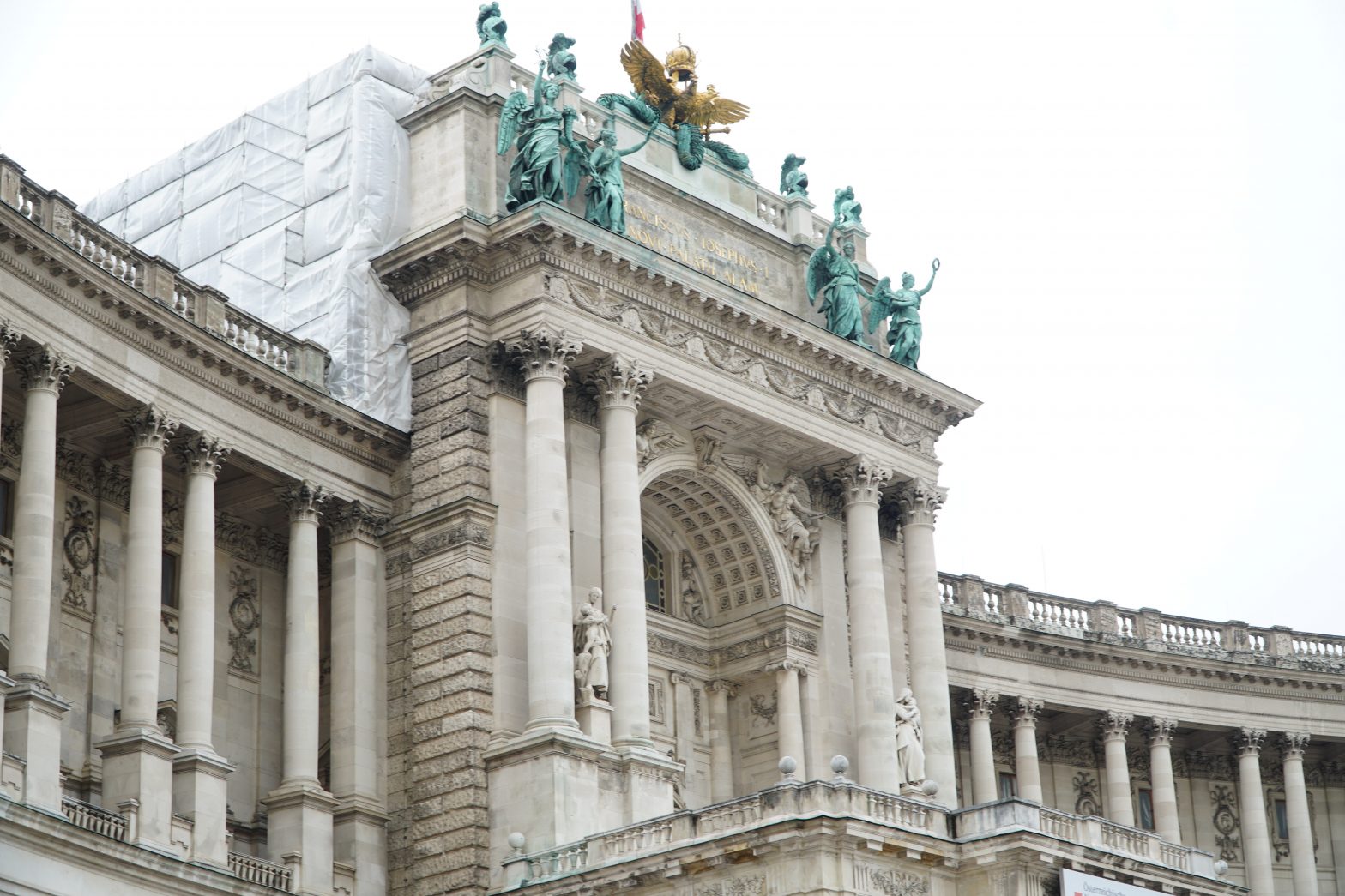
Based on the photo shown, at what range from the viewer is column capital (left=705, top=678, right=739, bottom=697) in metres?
53.3

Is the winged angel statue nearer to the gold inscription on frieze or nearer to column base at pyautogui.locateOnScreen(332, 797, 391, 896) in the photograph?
the gold inscription on frieze

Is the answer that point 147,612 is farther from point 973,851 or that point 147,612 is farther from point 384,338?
point 973,851

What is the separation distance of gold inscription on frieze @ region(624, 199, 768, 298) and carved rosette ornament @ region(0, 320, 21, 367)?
15.2 m

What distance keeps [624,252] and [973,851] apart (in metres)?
15.4

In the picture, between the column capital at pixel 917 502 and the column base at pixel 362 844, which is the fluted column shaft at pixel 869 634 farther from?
the column base at pixel 362 844

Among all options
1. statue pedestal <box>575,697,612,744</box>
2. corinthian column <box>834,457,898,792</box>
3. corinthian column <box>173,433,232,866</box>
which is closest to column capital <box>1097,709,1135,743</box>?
corinthian column <box>834,457,898,792</box>

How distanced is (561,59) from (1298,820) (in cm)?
3157

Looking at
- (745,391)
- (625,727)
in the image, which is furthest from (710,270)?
(625,727)

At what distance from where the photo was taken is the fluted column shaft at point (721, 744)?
52250mm

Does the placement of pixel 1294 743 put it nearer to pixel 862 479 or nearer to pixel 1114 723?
pixel 1114 723

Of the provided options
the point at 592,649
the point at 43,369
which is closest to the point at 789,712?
the point at 592,649

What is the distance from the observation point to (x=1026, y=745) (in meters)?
62.4

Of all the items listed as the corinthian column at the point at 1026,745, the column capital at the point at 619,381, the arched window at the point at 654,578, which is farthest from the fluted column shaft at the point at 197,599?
the corinthian column at the point at 1026,745

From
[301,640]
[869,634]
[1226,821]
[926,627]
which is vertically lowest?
[301,640]
